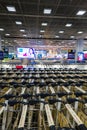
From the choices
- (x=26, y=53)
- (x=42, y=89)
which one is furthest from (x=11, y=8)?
(x=42, y=89)

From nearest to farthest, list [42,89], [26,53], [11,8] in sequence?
[42,89], [11,8], [26,53]

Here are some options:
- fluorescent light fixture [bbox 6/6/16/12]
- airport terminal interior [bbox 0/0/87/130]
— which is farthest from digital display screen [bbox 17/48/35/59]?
fluorescent light fixture [bbox 6/6/16/12]

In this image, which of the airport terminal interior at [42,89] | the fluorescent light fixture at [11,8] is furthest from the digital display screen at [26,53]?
the fluorescent light fixture at [11,8]

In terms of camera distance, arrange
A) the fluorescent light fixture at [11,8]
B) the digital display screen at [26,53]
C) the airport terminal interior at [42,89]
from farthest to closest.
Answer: the digital display screen at [26,53] → the fluorescent light fixture at [11,8] → the airport terminal interior at [42,89]

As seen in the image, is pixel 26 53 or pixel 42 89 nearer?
pixel 42 89

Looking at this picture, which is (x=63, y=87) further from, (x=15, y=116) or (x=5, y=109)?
(x=5, y=109)

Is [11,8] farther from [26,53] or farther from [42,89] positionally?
[42,89]

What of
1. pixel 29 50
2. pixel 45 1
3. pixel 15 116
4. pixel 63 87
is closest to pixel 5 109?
pixel 15 116

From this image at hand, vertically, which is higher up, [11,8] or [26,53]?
[11,8]

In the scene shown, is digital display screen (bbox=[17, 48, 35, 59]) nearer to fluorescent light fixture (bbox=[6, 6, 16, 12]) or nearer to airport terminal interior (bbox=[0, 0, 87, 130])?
airport terminal interior (bbox=[0, 0, 87, 130])

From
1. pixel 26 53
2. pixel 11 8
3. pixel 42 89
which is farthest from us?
pixel 26 53

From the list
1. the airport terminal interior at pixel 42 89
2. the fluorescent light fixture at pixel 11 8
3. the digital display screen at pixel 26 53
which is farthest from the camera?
the digital display screen at pixel 26 53

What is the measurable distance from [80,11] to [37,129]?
300 inches

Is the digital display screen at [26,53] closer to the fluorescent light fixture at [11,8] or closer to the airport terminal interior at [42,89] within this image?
the airport terminal interior at [42,89]
